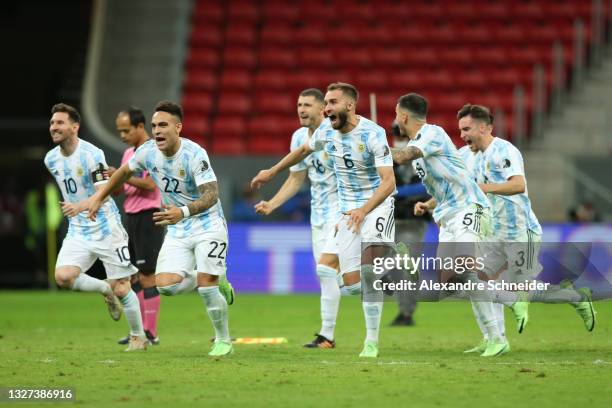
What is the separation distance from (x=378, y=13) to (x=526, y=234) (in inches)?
654

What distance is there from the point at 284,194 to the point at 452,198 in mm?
1981

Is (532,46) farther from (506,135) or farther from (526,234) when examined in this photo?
(526,234)

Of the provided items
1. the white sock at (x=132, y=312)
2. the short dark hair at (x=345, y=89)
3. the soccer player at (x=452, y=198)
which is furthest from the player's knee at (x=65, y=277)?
the soccer player at (x=452, y=198)

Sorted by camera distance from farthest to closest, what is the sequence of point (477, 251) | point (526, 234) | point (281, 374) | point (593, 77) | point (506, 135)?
point (593, 77) < point (506, 135) < point (526, 234) < point (477, 251) < point (281, 374)

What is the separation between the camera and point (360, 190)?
10820 millimetres

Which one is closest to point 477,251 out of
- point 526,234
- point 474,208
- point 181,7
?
point 474,208

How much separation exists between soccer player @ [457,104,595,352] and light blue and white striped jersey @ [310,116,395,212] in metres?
1.01

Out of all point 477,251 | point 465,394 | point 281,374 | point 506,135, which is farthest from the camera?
point 506,135

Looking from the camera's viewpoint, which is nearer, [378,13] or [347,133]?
[347,133]

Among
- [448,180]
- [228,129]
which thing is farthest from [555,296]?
[228,129]

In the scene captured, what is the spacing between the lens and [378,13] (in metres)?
27.6

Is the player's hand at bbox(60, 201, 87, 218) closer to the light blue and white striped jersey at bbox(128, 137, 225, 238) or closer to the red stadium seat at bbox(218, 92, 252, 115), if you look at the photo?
the light blue and white striped jersey at bbox(128, 137, 225, 238)

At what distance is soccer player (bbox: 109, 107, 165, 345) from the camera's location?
12.4m

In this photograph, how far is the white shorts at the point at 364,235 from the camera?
1062 centimetres
